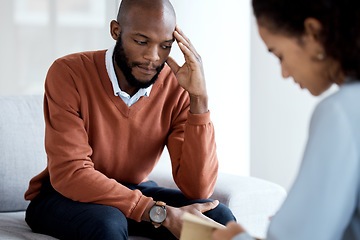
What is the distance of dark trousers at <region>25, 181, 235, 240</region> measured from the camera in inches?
59.9

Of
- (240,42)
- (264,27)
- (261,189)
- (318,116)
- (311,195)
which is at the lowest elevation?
(261,189)

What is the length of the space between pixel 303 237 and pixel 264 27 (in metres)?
0.39

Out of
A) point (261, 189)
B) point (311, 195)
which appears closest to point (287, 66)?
point (311, 195)

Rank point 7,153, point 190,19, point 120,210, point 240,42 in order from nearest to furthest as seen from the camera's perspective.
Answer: point 120,210, point 7,153, point 190,19, point 240,42

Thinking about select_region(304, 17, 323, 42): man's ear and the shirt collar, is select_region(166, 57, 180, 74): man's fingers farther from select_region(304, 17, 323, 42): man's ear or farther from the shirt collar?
select_region(304, 17, 323, 42): man's ear

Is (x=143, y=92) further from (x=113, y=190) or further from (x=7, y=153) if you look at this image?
(x=7, y=153)

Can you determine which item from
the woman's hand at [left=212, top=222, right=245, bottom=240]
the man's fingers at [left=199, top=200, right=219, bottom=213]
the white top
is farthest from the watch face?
the white top

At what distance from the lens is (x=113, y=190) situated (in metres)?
1.67

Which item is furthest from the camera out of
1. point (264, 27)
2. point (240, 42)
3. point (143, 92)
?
point (240, 42)

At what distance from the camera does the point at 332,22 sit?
2.96 ft

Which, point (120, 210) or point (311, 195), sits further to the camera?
point (120, 210)

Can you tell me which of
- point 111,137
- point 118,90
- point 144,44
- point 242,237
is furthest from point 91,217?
point 242,237

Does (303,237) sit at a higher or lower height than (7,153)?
higher

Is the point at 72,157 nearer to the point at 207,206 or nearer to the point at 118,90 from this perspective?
the point at 118,90
